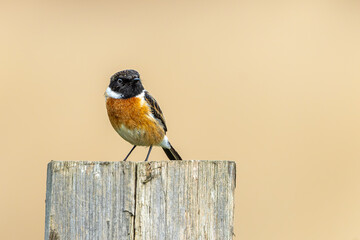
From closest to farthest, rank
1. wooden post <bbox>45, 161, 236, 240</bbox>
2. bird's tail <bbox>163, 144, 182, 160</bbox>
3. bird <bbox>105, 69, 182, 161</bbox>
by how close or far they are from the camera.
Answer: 1. wooden post <bbox>45, 161, 236, 240</bbox>
2. bird <bbox>105, 69, 182, 161</bbox>
3. bird's tail <bbox>163, 144, 182, 160</bbox>

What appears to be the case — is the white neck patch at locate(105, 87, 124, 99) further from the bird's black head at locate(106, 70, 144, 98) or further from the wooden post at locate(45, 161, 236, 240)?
the wooden post at locate(45, 161, 236, 240)

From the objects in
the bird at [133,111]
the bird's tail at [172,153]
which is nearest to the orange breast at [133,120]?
the bird at [133,111]

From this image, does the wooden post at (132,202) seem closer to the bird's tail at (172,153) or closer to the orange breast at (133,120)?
the orange breast at (133,120)

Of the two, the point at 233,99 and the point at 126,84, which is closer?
the point at 126,84

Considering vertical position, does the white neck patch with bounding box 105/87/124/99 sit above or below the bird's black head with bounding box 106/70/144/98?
below

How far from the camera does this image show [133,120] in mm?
4746

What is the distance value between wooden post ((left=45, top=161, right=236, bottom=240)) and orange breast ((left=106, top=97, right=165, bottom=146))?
2399mm

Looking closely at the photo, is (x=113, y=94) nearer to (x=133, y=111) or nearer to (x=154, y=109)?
(x=133, y=111)

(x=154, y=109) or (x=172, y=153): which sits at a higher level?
(x=154, y=109)

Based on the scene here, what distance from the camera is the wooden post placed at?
229cm

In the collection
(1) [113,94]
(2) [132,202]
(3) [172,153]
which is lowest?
(2) [132,202]

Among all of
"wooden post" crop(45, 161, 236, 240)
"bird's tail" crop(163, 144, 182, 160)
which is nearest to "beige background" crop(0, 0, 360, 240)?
"bird's tail" crop(163, 144, 182, 160)

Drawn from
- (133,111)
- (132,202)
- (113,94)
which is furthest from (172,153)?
(132,202)

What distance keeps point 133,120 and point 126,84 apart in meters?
0.28
